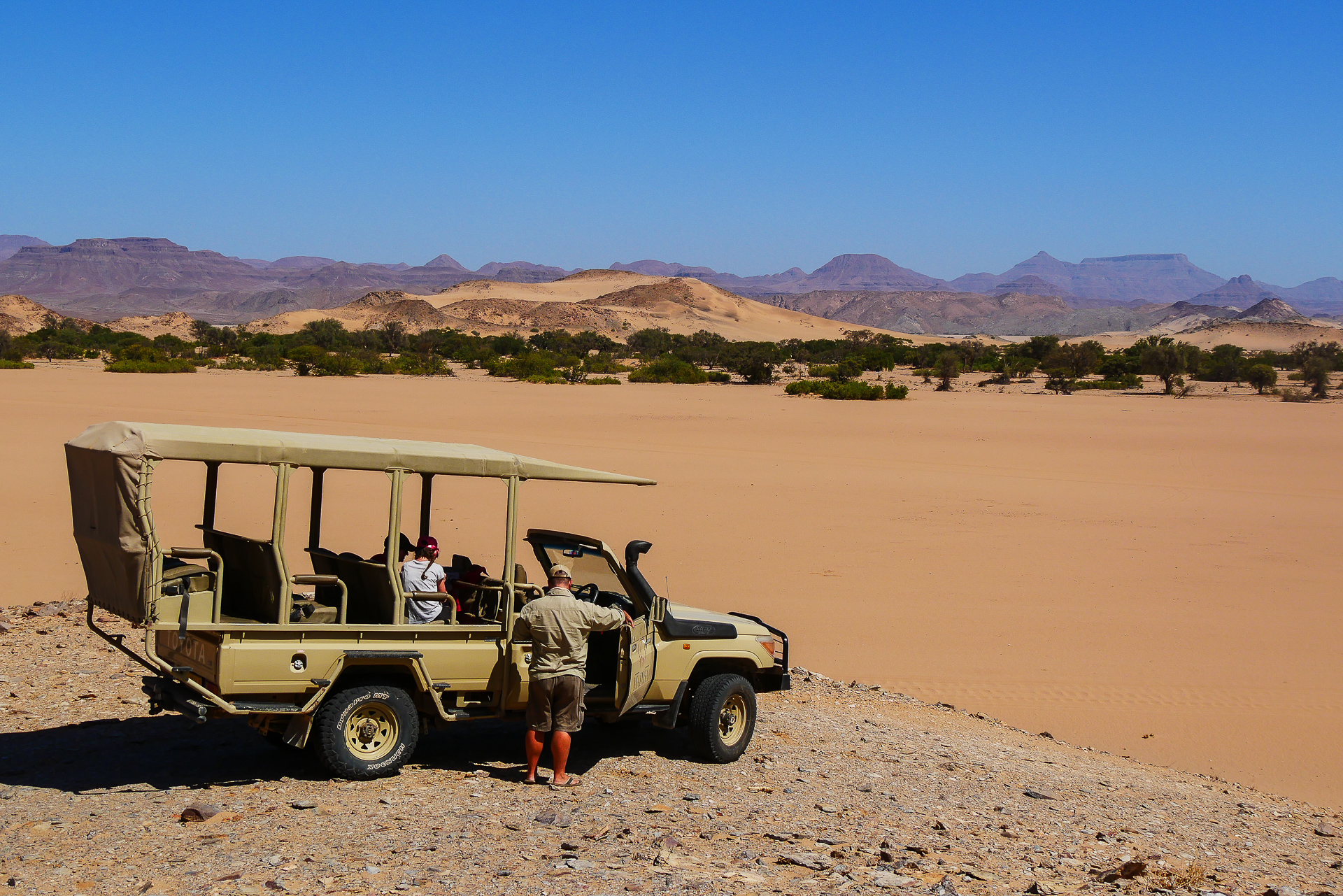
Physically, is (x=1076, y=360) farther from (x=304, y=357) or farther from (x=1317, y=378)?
(x=304, y=357)

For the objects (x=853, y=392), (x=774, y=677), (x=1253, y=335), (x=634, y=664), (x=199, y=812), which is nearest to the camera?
(x=199, y=812)

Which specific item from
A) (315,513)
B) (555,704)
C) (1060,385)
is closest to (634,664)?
(555,704)

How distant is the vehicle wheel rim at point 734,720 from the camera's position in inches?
299

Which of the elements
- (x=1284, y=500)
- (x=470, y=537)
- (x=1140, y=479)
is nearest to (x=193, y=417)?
(x=470, y=537)

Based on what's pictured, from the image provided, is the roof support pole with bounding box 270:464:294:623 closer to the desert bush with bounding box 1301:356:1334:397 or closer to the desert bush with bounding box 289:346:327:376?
the desert bush with bounding box 1301:356:1334:397

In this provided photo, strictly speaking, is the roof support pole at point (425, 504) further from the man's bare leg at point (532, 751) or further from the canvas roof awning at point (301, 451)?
the man's bare leg at point (532, 751)

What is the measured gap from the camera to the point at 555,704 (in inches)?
267

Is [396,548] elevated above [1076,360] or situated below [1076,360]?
below

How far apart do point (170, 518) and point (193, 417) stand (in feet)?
58.2

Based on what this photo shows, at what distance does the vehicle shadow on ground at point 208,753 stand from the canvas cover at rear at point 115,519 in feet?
3.62

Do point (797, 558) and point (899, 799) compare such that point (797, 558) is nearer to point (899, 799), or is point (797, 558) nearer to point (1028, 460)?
point (899, 799)

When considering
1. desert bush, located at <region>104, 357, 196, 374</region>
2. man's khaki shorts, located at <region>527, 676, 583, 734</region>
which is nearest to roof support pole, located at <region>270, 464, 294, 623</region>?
man's khaki shorts, located at <region>527, 676, 583, 734</region>

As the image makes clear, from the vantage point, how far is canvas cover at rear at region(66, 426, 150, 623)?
579 centimetres

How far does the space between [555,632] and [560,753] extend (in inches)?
27.5
